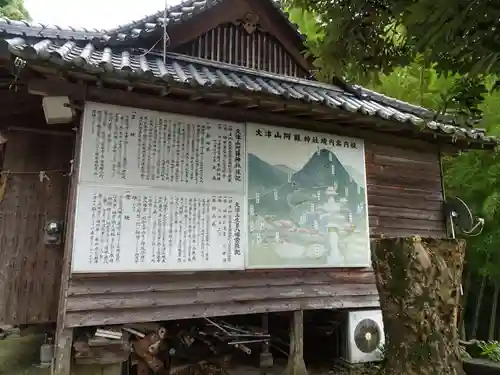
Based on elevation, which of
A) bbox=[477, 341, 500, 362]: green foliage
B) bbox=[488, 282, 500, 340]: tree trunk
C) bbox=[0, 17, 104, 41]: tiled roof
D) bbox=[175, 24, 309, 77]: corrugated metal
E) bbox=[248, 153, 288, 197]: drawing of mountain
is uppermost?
bbox=[175, 24, 309, 77]: corrugated metal

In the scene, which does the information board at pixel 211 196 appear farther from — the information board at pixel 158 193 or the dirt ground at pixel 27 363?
the dirt ground at pixel 27 363

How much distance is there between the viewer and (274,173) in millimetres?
5898

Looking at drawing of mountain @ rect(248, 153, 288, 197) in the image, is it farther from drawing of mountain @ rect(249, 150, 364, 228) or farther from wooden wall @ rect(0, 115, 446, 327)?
wooden wall @ rect(0, 115, 446, 327)

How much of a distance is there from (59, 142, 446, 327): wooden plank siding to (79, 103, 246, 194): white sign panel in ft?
4.04

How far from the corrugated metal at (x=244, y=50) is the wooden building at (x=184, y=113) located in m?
0.02

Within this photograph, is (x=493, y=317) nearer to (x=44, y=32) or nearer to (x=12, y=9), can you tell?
(x=44, y=32)

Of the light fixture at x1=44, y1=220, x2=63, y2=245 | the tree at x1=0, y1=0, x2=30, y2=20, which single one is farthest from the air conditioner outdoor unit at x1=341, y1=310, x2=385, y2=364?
the tree at x1=0, y1=0, x2=30, y2=20

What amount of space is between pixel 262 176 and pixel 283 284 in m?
1.63

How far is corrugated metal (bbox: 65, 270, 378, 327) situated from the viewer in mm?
4629

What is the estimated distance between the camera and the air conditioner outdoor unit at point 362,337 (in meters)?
6.32

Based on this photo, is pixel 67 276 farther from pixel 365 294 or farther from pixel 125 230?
pixel 365 294

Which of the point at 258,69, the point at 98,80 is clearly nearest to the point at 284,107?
the point at 258,69

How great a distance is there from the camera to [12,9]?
50.1 feet

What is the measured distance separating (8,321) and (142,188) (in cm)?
264
